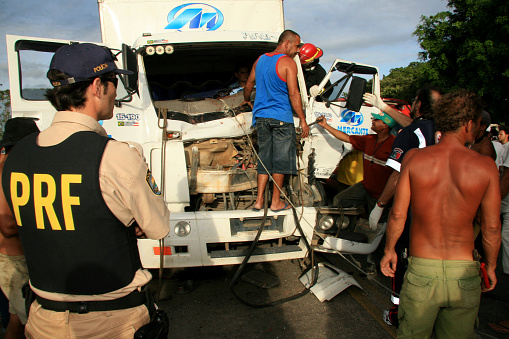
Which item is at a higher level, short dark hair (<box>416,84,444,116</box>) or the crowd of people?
short dark hair (<box>416,84,444,116</box>)

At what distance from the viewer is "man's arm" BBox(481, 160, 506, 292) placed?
6.77ft

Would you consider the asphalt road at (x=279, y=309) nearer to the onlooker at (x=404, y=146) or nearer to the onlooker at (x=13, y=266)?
the onlooker at (x=404, y=146)

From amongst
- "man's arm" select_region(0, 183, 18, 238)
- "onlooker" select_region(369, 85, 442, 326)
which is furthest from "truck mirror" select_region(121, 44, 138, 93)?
"onlooker" select_region(369, 85, 442, 326)

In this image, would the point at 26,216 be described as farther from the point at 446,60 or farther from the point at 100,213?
the point at 446,60

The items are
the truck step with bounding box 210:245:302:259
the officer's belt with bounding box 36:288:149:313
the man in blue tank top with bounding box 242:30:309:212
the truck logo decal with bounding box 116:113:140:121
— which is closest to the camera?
the officer's belt with bounding box 36:288:149:313

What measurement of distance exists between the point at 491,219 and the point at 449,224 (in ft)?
0.86

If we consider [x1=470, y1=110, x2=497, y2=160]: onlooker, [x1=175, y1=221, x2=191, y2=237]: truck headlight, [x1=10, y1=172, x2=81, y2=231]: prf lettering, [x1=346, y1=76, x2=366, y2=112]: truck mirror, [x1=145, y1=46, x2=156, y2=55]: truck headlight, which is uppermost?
[x1=145, y1=46, x2=156, y2=55]: truck headlight

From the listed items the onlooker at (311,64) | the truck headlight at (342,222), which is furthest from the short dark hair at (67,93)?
the onlooker at (311,64)

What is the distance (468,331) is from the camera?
6.97 feet

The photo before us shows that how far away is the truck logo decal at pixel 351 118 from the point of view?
478 cm

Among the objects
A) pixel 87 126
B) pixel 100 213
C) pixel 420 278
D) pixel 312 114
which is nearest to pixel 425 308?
pixel 420 278

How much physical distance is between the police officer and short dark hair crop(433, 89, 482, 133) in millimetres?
1829

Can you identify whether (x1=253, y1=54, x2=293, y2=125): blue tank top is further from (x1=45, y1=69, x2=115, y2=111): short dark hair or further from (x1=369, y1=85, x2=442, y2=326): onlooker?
(x1=45, y1=69, x2=115, y2=111): short dark hair

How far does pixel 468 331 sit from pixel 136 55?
4.02 metres
